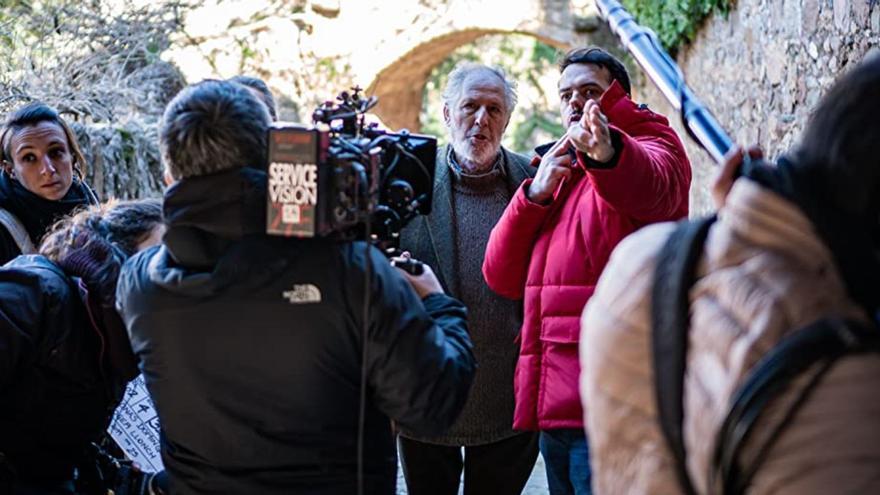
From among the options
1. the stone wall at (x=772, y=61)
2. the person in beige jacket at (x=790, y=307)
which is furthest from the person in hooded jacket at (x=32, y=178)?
the stone wall at (x=772, y=61)

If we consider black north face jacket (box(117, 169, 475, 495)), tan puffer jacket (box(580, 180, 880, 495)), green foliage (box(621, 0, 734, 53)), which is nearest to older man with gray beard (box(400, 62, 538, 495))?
black north face jacket (box(117, 169, 475, 495))

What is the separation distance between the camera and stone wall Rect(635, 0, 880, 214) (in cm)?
421

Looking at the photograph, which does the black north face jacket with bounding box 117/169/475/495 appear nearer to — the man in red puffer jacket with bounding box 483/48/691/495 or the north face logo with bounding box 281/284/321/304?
the north face logo with bounding box 281/284/321/304

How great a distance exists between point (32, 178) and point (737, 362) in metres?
2.52

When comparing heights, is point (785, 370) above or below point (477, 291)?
above

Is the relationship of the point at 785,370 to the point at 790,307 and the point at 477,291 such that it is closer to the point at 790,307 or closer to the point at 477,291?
the point at 790,307

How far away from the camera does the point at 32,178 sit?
334cm

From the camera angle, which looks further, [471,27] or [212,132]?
[471,27]

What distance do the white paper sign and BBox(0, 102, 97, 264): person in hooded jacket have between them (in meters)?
0.60

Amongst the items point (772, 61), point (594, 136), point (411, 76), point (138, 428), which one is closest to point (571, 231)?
point (594, 136)

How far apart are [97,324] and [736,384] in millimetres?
1611

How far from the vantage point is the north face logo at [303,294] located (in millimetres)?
2088

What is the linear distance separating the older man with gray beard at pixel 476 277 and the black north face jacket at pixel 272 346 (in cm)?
119

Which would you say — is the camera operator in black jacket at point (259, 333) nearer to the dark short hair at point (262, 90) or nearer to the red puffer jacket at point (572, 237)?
the red puffer jacket at point (572, 237)
